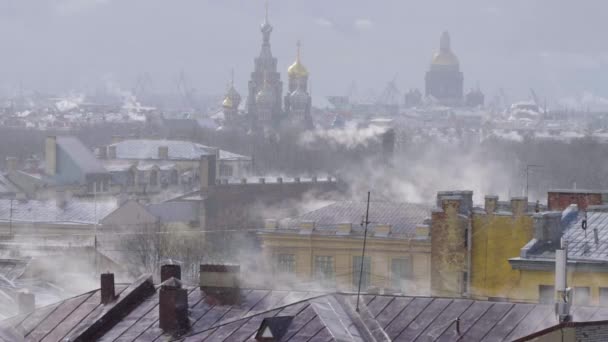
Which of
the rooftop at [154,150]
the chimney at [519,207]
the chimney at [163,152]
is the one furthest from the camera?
the rooftop at [154,150]

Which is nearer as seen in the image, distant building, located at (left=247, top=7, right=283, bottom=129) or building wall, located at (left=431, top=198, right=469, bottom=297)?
building wall, located at (left=431, top=198, right=469, bottom=297)

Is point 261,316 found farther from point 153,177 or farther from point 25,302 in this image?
point 153,177

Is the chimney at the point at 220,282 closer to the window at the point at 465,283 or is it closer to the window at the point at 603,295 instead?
the window at the point at 603,295

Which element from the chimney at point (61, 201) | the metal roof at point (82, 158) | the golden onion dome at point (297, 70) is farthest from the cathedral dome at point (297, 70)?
the chimney at point (61, 201)

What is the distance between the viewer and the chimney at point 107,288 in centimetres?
2216

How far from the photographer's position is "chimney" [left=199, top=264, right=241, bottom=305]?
71.4 ft

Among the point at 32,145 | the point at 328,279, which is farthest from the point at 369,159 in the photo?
the point at 328,279

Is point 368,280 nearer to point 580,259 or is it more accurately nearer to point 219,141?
point 580,259

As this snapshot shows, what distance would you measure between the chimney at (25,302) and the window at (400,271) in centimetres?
1133

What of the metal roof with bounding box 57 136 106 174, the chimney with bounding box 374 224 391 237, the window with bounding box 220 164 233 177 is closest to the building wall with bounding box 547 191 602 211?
the chimney with bounding box 374 224 391 237

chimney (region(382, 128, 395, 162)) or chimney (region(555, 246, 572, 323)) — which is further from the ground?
chimney (region(555, 246, 572, 323))

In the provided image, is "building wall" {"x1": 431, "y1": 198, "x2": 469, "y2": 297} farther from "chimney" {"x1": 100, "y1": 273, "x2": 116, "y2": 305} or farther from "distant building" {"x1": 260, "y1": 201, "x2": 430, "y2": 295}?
"chimney" {"x1": 100, "y1": 273, "x2": 116, "y2": 305}

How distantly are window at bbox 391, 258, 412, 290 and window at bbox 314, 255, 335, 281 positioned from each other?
3.75ft

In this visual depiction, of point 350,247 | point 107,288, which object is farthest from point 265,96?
point 107,288
